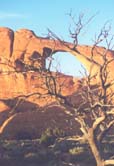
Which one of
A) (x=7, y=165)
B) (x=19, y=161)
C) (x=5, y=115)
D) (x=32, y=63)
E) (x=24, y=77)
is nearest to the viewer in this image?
(x=32, y=63)

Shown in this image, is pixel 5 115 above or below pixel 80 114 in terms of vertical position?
below

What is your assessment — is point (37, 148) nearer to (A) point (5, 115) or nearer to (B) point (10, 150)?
(B) point (10, 150)

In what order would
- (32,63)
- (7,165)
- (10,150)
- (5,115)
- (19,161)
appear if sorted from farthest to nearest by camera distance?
(5,115) < (10,150) < (19,161) < (7,165) < (32,63)

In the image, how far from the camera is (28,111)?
46938mm

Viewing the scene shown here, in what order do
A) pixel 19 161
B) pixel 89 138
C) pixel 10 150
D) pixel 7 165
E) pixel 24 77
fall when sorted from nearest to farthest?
pixel 89 138 → pixel 7 165 → pixel 19 161 → pixel 10 150 → pixel 24 77

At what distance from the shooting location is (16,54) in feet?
177

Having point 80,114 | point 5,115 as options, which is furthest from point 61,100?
point 5,115

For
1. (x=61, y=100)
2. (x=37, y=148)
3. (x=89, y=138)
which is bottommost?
(x=37, y=148)

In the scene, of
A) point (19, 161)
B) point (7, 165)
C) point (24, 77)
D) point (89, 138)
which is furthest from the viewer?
point (24, 77)

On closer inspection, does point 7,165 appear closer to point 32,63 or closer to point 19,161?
point 19,161

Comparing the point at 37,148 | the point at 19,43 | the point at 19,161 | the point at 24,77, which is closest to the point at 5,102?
the point at 24,77

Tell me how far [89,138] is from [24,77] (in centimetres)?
3891

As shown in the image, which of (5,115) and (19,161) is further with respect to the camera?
(5,115)

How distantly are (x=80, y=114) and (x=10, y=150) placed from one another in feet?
54.0
